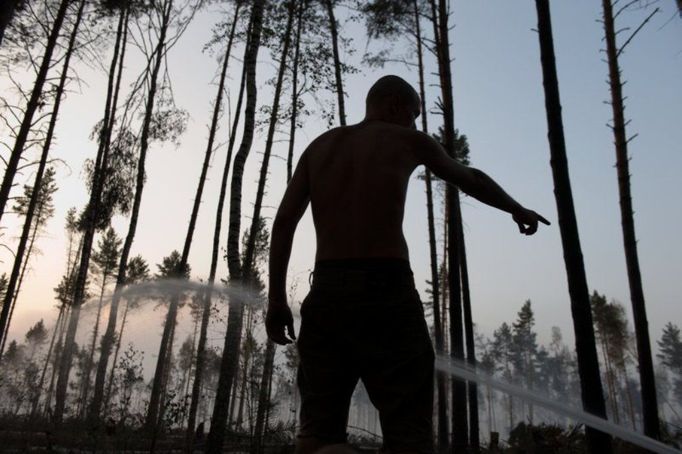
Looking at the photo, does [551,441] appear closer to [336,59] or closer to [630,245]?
[630,245]

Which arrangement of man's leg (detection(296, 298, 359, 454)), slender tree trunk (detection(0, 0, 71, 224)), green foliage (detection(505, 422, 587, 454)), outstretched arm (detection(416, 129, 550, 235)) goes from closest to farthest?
man's leg (detection(296, 298, 359, 454)) < outstretched arm (detection(416, 129, 550, 235)) < green foliage (detection(505, 422, 587, 454)) < slender tree trunk (detection(0, 0, 71, 224))

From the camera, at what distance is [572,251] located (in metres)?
5.80

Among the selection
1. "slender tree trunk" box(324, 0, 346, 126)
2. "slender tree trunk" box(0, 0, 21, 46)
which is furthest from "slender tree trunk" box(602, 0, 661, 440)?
"slender tree trunk" box(0, 0, 21, 46)

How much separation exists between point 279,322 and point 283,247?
1.30ft

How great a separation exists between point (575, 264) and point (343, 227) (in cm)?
472

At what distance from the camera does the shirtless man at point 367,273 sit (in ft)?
5.91

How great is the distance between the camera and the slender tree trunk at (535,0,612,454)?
5.33 metres

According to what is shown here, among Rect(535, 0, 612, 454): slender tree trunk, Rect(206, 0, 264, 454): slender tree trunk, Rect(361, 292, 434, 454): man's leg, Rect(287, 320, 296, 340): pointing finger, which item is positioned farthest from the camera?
Rect(206, 0, 264, 454): slender tree trunk

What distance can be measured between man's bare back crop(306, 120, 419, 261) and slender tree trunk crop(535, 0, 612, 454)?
4.47 meters

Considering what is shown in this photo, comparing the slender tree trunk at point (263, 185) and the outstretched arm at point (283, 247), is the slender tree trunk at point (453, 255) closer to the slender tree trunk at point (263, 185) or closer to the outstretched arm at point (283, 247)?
the slender tree trunk at point (263, 185)

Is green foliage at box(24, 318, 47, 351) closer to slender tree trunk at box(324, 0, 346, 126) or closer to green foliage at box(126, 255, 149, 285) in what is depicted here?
green foliage at box(126, 255, 149, 285)

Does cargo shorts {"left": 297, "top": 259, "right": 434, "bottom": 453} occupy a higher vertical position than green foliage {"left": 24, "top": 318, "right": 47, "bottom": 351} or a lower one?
lower

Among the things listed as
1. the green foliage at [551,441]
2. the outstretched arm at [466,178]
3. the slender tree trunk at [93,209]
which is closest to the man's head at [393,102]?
the outstretched arm at [466,178]

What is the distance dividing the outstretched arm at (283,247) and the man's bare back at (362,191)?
105mm
